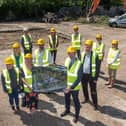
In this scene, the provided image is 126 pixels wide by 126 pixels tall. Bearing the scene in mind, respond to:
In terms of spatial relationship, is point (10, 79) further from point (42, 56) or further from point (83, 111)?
point (83, 111)

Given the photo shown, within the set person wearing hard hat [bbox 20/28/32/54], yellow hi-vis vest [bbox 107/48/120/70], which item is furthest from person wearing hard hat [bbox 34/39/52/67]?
yellow hi-vis vest [bbox 107/48/120/70]

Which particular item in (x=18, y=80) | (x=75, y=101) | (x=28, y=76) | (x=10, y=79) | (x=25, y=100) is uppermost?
(x=28, y=76)

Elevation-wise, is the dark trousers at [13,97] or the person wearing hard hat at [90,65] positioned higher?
the person wearing hard hat at [90,65]

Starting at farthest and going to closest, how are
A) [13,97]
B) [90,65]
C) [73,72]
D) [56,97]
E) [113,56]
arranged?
[113,56], [56,97], [90,65], [13,97], [73,72]

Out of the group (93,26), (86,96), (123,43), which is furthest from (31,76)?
(93,26)

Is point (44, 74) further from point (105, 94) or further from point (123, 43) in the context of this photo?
point (123, 43)

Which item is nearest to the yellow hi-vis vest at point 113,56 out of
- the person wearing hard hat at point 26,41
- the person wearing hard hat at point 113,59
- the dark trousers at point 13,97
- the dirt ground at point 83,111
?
the person wearing hard hat at point 113,59

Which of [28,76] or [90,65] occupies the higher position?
[90,65]

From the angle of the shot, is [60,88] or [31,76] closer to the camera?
[31,76]

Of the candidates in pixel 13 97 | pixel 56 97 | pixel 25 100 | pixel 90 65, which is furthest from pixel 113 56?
pixel 13 97

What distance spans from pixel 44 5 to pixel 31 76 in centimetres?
2894

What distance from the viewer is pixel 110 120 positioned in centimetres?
1202

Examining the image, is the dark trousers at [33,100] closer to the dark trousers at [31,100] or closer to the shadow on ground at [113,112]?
the dark trousers at [31,100]

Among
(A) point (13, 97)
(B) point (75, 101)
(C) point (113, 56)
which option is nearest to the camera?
(B) point (75, 101)
